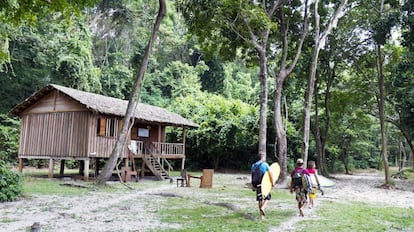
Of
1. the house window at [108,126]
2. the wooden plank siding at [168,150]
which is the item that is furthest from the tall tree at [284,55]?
the house window at [108,126]

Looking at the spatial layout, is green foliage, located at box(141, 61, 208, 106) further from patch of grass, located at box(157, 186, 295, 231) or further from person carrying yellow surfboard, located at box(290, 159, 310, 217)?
person carrying yellow surfboard, located at box(290, 159, 310, 217)

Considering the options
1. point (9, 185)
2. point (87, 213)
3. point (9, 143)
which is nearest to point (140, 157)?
point (9, 185)

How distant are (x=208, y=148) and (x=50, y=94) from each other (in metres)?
13.4

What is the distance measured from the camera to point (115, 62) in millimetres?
36375

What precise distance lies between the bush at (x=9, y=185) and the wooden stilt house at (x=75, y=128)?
699cm

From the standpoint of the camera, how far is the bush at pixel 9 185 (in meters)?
10.6

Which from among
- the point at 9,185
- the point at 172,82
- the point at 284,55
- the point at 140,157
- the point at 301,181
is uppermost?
the point at 172,82

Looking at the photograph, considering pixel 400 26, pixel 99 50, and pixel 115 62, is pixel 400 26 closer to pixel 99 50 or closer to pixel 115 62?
pixel 115 62

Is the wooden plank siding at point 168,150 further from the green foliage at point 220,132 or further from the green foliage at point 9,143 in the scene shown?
the green foliage at point 9,143

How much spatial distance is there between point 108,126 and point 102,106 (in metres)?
1.20

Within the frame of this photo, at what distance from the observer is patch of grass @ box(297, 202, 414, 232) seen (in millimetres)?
7728

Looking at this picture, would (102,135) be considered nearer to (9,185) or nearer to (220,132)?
(9,185)

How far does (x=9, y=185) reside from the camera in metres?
10.9

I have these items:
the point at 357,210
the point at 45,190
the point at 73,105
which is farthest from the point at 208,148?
the point at 357,210
